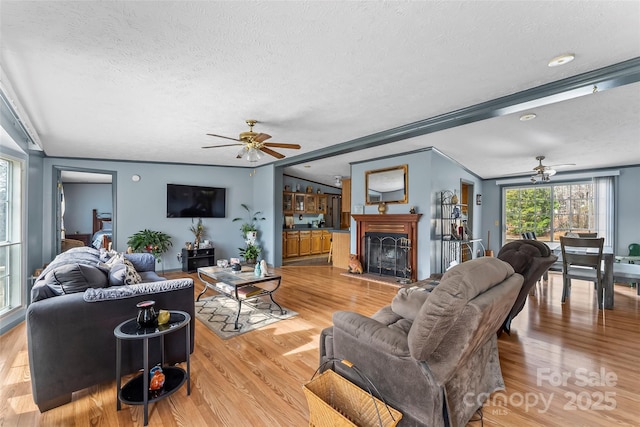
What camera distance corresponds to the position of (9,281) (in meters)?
3.46

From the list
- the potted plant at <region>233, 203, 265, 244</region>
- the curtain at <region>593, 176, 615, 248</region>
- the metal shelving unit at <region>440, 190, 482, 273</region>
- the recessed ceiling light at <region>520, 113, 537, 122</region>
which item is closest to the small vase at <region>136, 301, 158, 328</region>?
the recessed ceiling light at <region>520, 113, 537, 122</region>

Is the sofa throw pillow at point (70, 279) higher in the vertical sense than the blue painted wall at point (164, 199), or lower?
lower

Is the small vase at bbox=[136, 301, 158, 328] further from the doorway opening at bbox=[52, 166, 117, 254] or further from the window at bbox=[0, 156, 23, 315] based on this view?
the doorway opening at bbox=[52, 166, 117, 254]

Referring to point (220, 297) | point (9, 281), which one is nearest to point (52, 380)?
point (220, 297)

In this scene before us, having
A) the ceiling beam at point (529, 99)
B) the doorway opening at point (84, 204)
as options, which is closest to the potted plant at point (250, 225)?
the doorway opening at point (84, 204)

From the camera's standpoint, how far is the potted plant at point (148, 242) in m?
5.59

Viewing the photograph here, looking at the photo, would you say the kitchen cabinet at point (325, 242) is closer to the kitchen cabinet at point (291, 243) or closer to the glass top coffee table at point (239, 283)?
the kitchen cabinet at point (291, 243)

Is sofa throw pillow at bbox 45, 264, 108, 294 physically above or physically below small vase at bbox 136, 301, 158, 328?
above

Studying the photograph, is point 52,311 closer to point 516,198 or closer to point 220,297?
point 220,297

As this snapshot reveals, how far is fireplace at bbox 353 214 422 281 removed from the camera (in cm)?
503

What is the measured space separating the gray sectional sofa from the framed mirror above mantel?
421cm

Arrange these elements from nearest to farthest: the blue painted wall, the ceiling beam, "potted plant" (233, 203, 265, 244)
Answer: the ceiling beam
the blue painted wall
"potted plant" (233, 203, 265, 244)

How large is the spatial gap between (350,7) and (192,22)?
98 cm

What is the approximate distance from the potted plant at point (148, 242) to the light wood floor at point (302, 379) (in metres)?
2.54
